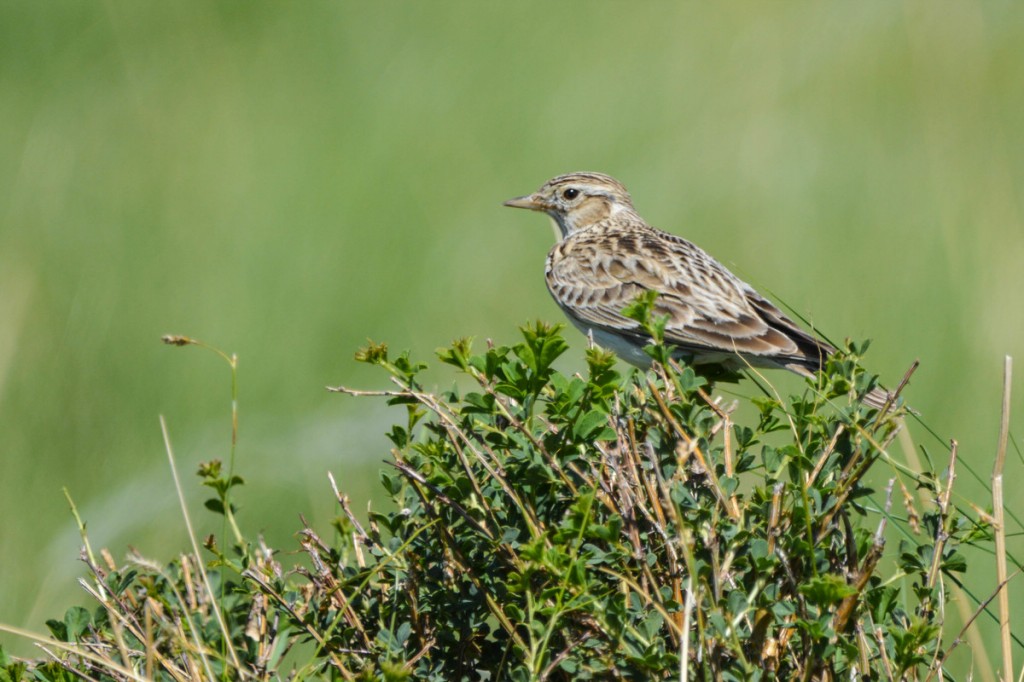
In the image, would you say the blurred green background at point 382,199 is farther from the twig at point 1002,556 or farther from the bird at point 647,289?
the twig at point 1002,556

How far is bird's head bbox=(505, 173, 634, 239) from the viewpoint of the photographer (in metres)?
7.37

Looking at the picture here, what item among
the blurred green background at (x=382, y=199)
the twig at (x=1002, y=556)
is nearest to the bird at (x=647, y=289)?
the blurred green background at (x=382, y=199)

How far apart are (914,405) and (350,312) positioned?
373 centimetres

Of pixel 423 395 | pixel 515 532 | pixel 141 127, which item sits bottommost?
pixel 515 532

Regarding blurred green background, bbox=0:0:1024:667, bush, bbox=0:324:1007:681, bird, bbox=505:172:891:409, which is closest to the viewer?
bush, bbox=0:324:1007:681

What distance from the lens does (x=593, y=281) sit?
6512 mm

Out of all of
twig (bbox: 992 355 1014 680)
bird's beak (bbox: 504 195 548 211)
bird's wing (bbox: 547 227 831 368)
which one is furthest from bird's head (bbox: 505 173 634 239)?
twig (bbox: 992 355 1014 680)

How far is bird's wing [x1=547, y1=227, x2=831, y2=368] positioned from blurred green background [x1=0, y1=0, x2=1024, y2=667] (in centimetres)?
136

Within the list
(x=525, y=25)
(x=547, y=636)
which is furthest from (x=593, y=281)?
(x=525, y=25)

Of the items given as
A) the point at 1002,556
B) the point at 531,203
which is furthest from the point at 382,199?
the point at 1002,556

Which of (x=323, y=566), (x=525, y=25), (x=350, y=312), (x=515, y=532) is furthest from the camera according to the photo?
(x=525, y=25)

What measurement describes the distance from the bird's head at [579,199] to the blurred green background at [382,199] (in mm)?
1044

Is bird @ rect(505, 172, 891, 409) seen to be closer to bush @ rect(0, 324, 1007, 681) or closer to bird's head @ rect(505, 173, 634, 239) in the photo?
bird's head @ rect(505, 173, 634, 239)

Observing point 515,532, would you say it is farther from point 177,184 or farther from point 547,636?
point 177,184
